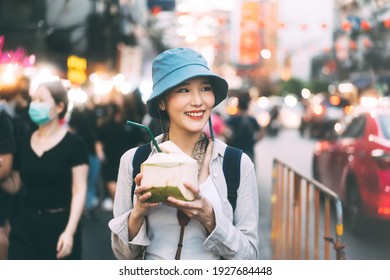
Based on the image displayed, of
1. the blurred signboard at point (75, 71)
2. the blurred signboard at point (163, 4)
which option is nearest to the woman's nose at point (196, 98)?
the blurred signboard at point (75, 71)

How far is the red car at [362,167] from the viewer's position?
6.84 metres

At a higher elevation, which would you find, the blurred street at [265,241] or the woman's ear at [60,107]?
the woman's ear at [60,107]

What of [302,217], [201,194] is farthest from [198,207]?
[302,217]

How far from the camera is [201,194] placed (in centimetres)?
230

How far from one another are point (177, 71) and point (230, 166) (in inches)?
14.2

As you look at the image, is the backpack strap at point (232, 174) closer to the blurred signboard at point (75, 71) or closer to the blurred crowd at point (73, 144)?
the blurred crowd at point (73, 144)

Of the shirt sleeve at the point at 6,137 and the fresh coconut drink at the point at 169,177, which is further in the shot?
the shirt sleeve at the point at 6,137

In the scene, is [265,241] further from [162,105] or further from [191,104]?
[191,104]

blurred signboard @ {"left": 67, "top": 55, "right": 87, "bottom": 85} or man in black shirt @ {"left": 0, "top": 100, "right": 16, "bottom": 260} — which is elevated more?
blurred signboard @ {"left": 67, "top": 55, "right": 87, "bottom": 85}

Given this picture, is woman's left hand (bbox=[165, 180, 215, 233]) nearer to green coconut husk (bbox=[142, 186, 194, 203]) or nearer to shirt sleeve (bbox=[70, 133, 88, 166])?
green coconut husk (bbox=[142, 186, 194, 203])

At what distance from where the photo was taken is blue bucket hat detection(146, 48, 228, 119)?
2.36 m

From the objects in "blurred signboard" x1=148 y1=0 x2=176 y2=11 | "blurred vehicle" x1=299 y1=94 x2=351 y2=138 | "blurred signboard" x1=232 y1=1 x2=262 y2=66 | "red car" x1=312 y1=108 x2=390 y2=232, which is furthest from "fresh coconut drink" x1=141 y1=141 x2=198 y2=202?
"blurred signboard" x1=232 y1=1 x2=262 y2=66

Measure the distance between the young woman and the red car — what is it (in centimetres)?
461

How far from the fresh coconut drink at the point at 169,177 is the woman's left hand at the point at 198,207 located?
0.02 m
